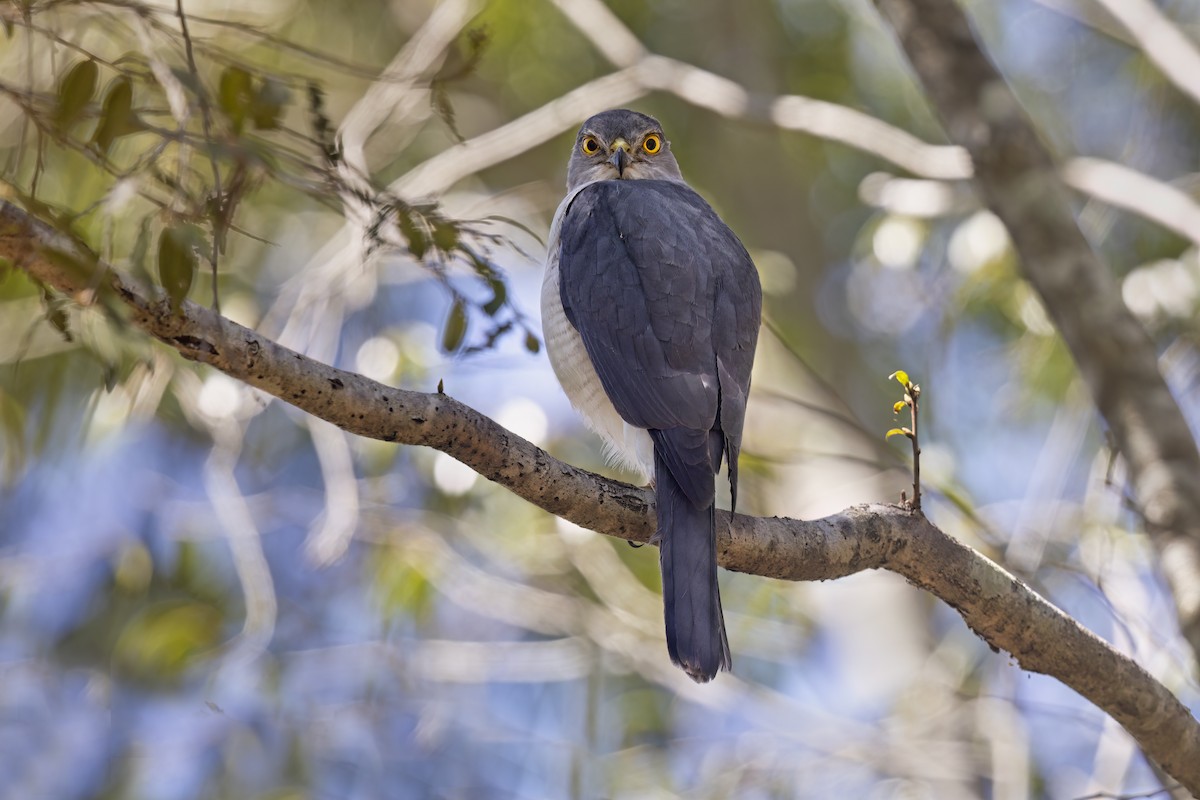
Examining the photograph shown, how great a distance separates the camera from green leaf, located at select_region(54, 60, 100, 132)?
2.17 meters

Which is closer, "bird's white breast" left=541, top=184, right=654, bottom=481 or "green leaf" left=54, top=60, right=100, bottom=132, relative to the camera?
"green leaf" left=54, top=60, right=100, bottom=132

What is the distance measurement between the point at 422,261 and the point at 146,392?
2.08 meters

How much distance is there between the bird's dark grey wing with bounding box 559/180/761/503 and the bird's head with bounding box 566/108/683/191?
736 millimetres

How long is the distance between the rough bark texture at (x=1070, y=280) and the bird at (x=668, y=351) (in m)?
1.04

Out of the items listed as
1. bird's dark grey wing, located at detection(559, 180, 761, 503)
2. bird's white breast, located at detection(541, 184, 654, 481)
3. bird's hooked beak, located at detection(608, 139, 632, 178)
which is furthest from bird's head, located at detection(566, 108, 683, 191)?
bird's white breast, located at detection(541, 184, 654, 481)

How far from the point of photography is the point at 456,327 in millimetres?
3006

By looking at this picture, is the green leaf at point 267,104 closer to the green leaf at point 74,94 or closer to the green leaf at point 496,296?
the green leaf at point 74,94

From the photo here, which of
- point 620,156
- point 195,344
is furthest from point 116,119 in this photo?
point 620,156

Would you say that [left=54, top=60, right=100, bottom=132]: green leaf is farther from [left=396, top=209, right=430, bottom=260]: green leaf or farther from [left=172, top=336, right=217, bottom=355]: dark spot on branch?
[left=396, top=209, right=430, bottom=260]: green leaf

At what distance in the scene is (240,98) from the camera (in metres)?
2.28

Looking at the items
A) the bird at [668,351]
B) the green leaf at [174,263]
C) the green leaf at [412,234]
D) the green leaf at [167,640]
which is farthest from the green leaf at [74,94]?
the green leaf at [167,640]

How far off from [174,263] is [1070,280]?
10.5 feet

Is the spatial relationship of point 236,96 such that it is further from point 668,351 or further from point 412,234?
point 668,351

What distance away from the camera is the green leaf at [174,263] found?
2037 mm
